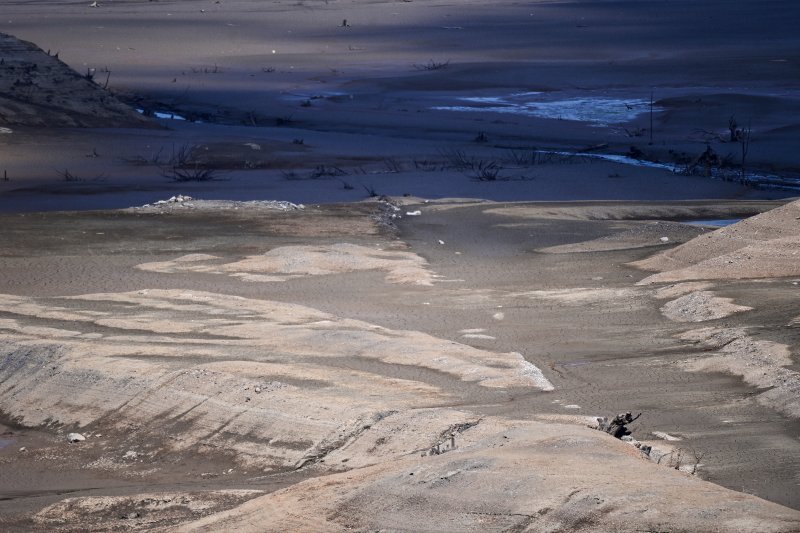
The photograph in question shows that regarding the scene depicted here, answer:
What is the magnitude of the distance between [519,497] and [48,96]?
786 inches

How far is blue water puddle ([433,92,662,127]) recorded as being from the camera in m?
23.7

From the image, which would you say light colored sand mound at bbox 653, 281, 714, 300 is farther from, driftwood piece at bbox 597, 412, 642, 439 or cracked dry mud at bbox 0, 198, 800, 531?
driftwood piece at bbox 597, 412, 642, 439

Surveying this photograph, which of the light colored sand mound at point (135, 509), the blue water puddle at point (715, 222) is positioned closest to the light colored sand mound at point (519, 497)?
the light colored sand mound at point (135, 509)

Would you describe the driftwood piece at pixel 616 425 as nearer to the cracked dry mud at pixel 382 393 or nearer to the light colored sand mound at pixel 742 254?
the cracked dry mud at pixel 382 393

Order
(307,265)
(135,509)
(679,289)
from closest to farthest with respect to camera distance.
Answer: (135,509) < (679,289) < (307,265)

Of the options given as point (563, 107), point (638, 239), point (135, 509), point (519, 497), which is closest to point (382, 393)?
point (135, 509)

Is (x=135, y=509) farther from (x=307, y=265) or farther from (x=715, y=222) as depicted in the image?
(x=715, y=222)

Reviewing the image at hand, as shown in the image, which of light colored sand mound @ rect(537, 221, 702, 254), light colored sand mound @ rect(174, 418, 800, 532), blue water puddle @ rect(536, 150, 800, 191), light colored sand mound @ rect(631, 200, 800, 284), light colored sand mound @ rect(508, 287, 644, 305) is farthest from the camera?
blue water puddle @ rect(536, 150, 800, 191)

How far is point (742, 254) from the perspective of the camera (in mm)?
9703

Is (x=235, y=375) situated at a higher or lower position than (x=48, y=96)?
lower

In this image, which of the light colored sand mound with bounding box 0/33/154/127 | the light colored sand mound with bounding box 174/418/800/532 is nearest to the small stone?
the light colored sand mound with bounding box 174/418/800/532

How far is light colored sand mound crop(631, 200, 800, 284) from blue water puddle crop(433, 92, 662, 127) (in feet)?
40.7

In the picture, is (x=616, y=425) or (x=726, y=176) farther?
(x=726, y=176)

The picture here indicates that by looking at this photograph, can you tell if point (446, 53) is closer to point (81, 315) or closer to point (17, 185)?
point (17, 185)
